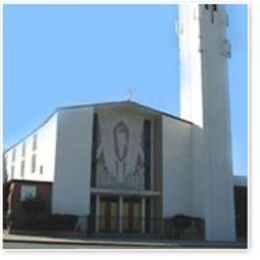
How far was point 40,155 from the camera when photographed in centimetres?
1722

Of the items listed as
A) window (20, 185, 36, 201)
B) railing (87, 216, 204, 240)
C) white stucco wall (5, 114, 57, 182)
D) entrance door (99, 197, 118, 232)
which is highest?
white stucco wall (5, 114, 57, 182)

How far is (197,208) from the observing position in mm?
Result: 16984

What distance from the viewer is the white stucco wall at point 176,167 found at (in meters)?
17.4

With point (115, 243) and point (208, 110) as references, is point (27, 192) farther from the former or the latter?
point (115, 243)

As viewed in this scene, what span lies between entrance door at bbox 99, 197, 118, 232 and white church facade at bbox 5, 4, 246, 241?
0.09 ft

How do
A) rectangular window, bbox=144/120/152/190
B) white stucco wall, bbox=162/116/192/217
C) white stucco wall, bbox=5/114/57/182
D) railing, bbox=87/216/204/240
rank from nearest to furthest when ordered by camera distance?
railing, bbox=87/216/204/240, white stucco wall, bbox=5/114/57/182, white stucco wall, bbox=162/116/192/217, rectangular window, bbox=144/120/152/190

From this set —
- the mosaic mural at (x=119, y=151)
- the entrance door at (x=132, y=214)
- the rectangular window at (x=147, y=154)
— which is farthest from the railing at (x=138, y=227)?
the rectangular window at (x=147, y=154)

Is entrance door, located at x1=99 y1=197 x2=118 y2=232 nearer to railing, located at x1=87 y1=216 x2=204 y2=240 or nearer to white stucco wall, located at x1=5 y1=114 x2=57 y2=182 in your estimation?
railing, located at x1=87 y1=216 x2=204 y2=240

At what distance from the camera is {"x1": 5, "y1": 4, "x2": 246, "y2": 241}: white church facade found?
16.2m

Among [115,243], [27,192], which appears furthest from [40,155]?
[115,243]

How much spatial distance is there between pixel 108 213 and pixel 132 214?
0.75m

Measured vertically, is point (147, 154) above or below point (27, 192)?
above

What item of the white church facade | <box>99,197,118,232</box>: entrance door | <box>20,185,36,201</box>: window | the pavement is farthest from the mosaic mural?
the pavement

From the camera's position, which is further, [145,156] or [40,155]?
[145,156]
